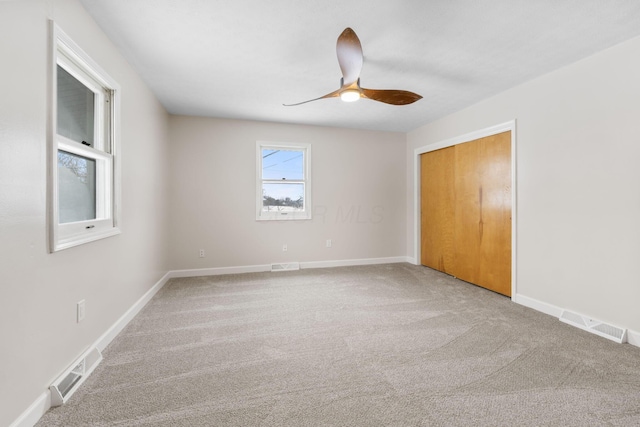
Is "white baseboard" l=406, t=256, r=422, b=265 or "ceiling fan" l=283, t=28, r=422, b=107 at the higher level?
"ceiling fan" l=283, t=28, r=422, b=107

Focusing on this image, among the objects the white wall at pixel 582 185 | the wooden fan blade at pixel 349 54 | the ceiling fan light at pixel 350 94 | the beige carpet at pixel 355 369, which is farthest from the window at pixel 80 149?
the white wall at pixel 582 185

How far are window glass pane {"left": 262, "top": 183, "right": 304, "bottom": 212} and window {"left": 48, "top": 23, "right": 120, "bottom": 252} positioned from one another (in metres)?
2.40

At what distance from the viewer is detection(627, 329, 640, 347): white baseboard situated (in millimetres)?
2146

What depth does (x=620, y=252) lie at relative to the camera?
2264 mm

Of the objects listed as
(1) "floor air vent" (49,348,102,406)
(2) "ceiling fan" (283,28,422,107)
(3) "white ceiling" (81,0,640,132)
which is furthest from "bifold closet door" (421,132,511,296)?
(1) "floor air vent" (49,348,102,406)

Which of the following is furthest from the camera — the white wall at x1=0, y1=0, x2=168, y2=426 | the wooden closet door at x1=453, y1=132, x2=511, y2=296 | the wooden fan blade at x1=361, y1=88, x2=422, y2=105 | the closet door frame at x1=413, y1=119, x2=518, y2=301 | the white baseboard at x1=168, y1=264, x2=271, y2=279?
the white baseboard at x1=168, y1=264, x2=271, y2=279

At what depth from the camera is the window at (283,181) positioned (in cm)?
452

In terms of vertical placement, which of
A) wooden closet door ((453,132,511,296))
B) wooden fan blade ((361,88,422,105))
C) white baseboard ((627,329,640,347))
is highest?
wooden fan blade ((361,88,422,105))

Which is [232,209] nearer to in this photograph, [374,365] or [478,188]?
[374,365]

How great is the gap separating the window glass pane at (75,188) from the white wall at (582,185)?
4.04 meters

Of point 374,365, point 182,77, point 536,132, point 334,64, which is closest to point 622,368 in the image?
point 374,365

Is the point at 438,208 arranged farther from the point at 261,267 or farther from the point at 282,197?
the point at 261,267

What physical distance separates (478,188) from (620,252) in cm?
159

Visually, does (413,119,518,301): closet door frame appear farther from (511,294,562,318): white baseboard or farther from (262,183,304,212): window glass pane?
(262,183,304,212): window glass pane
